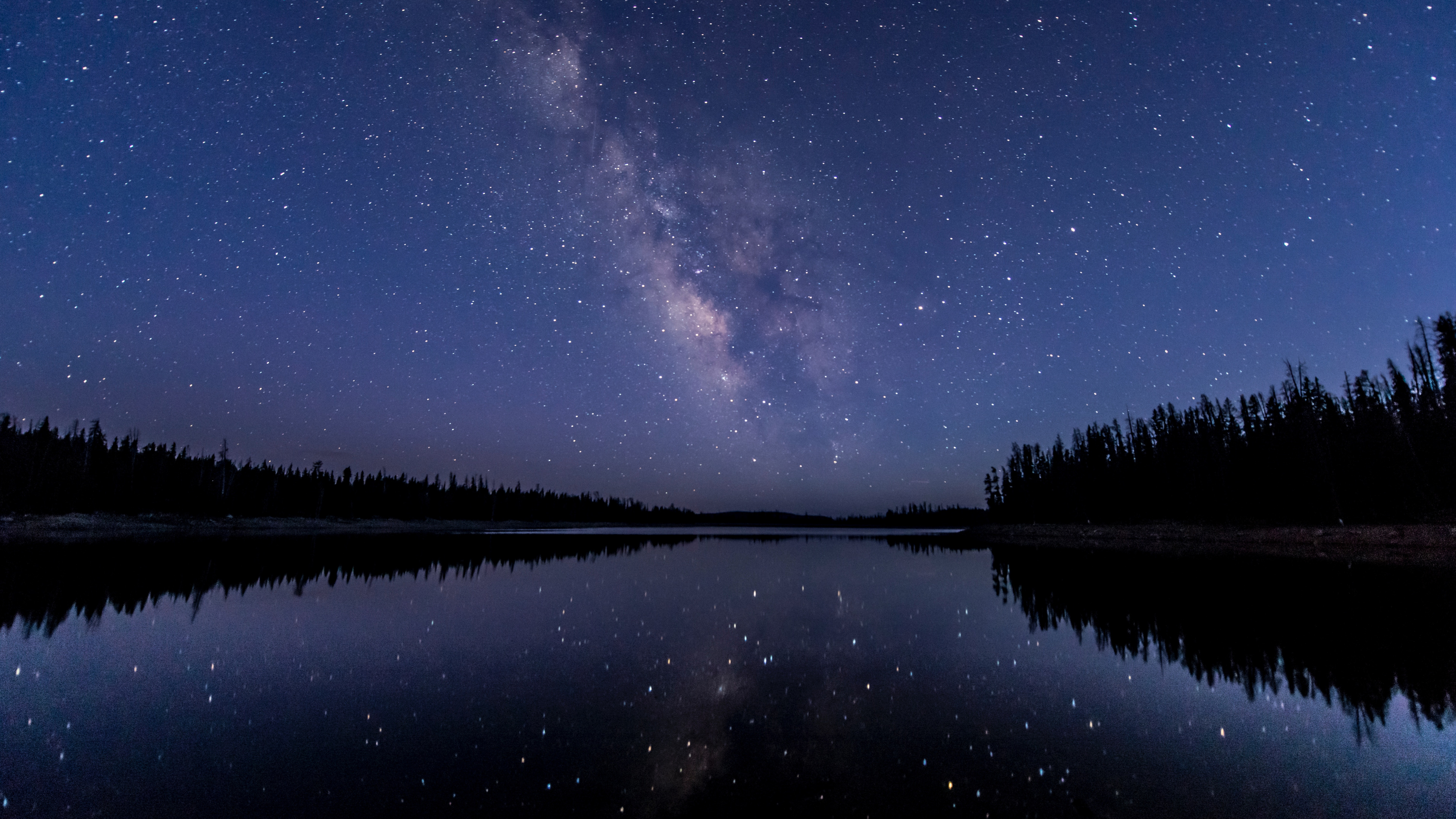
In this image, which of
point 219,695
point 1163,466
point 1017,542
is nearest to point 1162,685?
point 219,695

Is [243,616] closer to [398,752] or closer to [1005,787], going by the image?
[398,752]

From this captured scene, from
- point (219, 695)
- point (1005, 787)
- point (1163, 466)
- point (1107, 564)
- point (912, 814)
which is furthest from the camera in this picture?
point (1163, 466)

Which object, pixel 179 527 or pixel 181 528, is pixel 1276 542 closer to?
pixel 181 528

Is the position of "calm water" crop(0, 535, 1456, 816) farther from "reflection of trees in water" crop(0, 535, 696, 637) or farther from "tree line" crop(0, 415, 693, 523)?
"tree line" crop(0, 415, 693, 523)

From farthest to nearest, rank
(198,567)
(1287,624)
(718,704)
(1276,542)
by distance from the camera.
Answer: (1276,542), (198,567), (1287,624), (718,704)

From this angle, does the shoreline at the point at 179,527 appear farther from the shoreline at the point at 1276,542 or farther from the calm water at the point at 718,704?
the shoreline at the point at 1276,542

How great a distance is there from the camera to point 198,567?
30.8 meters

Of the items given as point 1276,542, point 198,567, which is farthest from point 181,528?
point 1276,542

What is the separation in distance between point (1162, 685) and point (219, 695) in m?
16.9

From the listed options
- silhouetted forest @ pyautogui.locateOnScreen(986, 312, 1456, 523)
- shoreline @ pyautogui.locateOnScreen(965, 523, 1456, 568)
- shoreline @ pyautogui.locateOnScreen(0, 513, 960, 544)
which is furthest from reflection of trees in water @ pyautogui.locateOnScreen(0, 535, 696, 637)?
silhouetted forest @ pyautogui.locateOnScreen(986, 312, 1456, 523)

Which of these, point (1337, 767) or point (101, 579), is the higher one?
point (1337, 767)

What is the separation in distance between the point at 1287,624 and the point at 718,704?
17.4 metres

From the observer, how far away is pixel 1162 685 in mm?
10820

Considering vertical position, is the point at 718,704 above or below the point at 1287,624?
below
